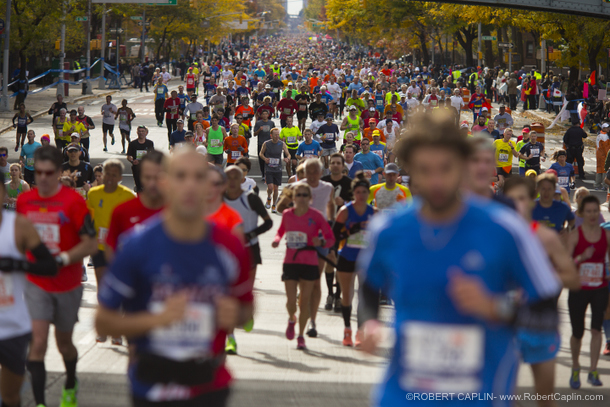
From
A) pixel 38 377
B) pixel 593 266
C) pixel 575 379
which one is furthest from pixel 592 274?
pixel 38 377

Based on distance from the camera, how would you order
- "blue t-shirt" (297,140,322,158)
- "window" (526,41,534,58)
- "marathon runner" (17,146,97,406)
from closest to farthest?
"marathon runner" (17,146,97,406), "blue t-shirt" (297,140,322,158), "window" (526,41,534,58)

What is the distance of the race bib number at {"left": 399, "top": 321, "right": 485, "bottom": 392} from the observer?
Result: 316cm

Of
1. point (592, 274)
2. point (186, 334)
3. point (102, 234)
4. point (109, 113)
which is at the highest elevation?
point (186, 334)

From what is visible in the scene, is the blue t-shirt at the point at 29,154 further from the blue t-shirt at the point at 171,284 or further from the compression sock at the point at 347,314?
the blue t-shirt at the point at 171,284

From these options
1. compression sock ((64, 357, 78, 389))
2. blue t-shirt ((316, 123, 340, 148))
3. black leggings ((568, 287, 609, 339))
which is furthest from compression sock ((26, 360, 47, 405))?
blue t-shirt ((316, 123, 340, 148))

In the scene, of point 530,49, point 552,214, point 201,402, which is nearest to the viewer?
point 201,402

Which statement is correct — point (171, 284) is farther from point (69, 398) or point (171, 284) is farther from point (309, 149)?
point (309, 149)

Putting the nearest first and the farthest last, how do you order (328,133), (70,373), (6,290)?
(6,290) < (70,373) < (328,133)

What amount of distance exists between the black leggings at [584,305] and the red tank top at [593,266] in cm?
6

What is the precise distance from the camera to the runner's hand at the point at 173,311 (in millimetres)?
3287

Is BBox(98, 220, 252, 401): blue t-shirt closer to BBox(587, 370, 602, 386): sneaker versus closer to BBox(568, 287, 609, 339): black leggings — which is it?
BBox(568, 287, 609, 339): black leggings

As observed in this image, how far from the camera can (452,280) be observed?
310 cm

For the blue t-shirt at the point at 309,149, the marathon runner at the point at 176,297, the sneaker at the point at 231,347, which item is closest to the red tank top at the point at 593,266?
the sneaker at the point at 231,347

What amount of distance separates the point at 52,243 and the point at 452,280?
381 centimetres
